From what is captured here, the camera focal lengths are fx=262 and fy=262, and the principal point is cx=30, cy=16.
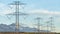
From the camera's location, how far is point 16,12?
41938 mm

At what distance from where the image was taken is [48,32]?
8169 centimetres

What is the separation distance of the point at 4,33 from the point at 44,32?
14583 mm

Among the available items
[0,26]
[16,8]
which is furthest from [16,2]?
[0,26]

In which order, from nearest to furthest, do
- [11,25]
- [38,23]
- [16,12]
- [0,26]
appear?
[16,12], [11,25], [0,26], [38,23]

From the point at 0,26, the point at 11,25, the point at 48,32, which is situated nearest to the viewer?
the point at 11,25

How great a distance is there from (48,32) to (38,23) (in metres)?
18.1

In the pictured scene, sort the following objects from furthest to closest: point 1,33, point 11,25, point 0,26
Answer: point 1,33
point 0,26
point 11,25

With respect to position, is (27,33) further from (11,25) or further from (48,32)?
(11,25)

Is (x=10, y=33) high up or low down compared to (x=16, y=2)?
down

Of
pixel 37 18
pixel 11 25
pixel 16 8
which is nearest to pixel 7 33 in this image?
pixel 37 18

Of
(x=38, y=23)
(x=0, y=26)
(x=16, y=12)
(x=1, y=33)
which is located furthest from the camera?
(x=1, y=33)

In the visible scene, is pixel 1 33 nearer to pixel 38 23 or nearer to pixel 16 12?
pixel 38 23

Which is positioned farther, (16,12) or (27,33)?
(27,33)

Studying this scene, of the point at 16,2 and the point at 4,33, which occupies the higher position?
the point at 16,2
